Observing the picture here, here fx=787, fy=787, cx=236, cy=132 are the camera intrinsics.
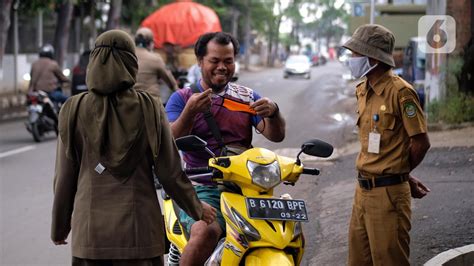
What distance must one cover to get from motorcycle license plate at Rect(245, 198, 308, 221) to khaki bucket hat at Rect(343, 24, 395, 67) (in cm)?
99

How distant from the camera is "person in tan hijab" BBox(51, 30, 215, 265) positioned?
3.53m

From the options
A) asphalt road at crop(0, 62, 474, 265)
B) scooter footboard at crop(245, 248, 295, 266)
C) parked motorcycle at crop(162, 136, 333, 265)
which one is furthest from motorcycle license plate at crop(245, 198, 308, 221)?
asphalt road at crop(0, 62, 474, 265)

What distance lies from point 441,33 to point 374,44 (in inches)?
405

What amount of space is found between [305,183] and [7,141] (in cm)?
691

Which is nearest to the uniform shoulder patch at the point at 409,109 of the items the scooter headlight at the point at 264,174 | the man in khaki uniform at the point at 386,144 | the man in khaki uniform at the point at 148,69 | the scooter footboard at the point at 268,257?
the man in khaki uniform at the point at 386,144

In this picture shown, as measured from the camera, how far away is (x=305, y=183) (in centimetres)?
1020

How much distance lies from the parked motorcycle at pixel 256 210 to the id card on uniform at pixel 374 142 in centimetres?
43

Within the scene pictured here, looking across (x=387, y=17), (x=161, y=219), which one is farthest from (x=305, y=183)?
(x=387, y=17)

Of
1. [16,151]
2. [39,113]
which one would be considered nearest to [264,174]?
[16,151]

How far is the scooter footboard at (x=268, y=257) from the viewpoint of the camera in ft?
12.4

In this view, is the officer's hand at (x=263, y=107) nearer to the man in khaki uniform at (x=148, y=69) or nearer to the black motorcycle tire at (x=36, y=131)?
the man in khaki uniform at (x=148, y=69)

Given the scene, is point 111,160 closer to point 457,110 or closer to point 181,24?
point 457,110

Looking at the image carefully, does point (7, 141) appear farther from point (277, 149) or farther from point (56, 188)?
point (56, 188)

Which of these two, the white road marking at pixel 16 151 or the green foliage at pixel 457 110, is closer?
the white road marking at pixel 16 151
